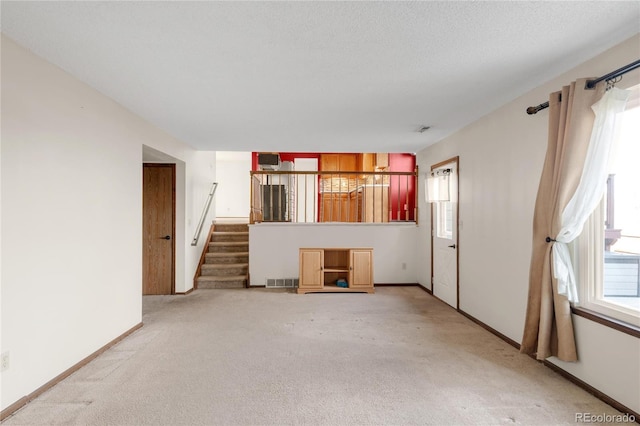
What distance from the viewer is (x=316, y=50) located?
7.00ft

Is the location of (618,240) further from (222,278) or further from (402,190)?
(222,278)

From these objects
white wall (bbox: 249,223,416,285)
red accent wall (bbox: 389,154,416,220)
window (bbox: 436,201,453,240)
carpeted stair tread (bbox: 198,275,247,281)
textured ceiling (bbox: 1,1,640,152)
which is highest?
textured ceiling (bbox: 1,1,640,152)

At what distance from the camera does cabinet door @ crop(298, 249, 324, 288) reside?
17.2ft

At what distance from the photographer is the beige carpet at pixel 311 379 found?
200 cm

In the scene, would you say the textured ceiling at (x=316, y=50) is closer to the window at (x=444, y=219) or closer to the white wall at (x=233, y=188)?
the window at (x=444, y=219)

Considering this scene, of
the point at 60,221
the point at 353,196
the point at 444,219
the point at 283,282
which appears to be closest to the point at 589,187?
the point at 444,219

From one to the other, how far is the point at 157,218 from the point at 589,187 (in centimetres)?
544

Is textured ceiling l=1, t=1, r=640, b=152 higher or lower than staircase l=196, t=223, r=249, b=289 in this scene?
higher

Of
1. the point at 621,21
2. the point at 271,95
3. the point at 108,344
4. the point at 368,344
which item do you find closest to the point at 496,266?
the point at 368,344

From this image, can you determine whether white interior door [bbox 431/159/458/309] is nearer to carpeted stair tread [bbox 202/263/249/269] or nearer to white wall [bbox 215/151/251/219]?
carpeted stair tread [bbox 202/263/249/269]

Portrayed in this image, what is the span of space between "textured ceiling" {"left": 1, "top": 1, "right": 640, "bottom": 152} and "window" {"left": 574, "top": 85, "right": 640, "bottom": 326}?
0.73 m

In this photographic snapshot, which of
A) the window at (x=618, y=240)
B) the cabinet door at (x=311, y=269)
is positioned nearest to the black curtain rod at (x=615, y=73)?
the window at (x=618, y=240)

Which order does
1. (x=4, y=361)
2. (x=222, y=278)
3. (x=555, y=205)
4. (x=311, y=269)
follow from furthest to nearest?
1. (x=222, y=278)
2. (x=311, y=269)
3. (x=555, y=205)
4. (x=4, y=361)

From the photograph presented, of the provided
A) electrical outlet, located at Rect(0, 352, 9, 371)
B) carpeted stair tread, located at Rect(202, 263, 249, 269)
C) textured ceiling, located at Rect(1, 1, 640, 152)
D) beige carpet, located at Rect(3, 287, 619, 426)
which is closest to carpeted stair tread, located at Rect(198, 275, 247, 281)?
carpeted stair tread, located at Rect(202, 263, 249, 269)
